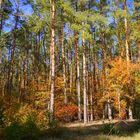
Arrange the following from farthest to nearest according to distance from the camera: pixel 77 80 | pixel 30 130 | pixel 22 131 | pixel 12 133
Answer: pixel 77 80 → pixel 30 130 → pixel 22 131 → pixel 12 133

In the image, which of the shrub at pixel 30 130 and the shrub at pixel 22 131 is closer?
the shrub at pixel 22 131

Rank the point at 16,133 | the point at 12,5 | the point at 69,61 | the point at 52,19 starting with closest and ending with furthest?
1. the point at 16,133
2. the point at 52,19
3. the point at 12,5
4. the point at 69,61

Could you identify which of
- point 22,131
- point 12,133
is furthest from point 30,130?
point 12,133

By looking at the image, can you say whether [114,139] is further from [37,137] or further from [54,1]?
[54,1]

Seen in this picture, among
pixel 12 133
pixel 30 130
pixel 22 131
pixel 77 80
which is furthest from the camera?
pixel 77 80

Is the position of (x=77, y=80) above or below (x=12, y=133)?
above

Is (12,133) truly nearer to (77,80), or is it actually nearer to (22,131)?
(22,131)

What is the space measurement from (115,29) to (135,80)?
18.7 feet

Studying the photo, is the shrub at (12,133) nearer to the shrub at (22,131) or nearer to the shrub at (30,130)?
the shrub at (22,131)

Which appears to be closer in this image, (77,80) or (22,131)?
(22,131)

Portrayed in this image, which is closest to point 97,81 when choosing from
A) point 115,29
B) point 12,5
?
point 115,29

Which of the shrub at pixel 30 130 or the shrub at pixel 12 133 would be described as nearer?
A: the shrub at pixel 12 133

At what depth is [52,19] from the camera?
1650 centimetres

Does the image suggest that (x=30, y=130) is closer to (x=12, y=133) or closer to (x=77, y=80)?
(x=12, y=133)
